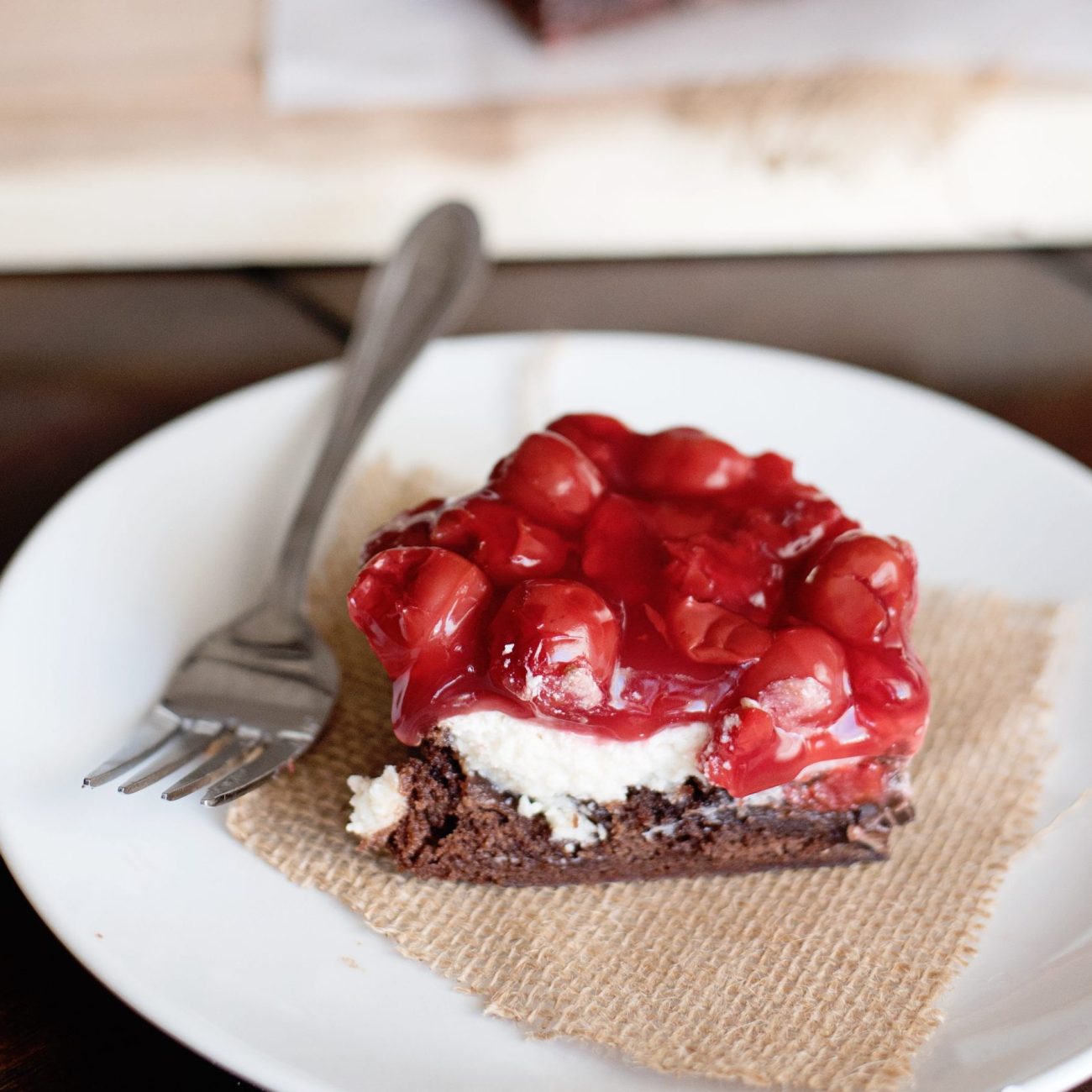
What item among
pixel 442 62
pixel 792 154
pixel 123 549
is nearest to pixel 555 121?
pixel 442 62

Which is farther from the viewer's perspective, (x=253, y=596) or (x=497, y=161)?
(x=497, y=161)

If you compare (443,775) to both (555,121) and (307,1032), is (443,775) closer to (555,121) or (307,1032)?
(307,1032)

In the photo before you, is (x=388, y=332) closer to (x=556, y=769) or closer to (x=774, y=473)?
(x=774, y=473)

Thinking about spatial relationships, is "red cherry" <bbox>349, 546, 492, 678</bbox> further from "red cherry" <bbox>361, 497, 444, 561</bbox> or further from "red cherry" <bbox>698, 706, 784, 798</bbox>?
"red cherry" <bbox>698, 706, 784, 798</bbox>

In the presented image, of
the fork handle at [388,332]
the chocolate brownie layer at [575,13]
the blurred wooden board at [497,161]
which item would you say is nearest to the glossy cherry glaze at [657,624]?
the fork handle at [388,332]

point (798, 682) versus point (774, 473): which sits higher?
point (774, 473)

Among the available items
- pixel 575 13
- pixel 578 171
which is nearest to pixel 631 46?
pixel 575 13

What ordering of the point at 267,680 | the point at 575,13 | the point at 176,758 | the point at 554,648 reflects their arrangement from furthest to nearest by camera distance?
the point at 575,13
the point at 267,680
the point at 176,758
the point at 554,648
